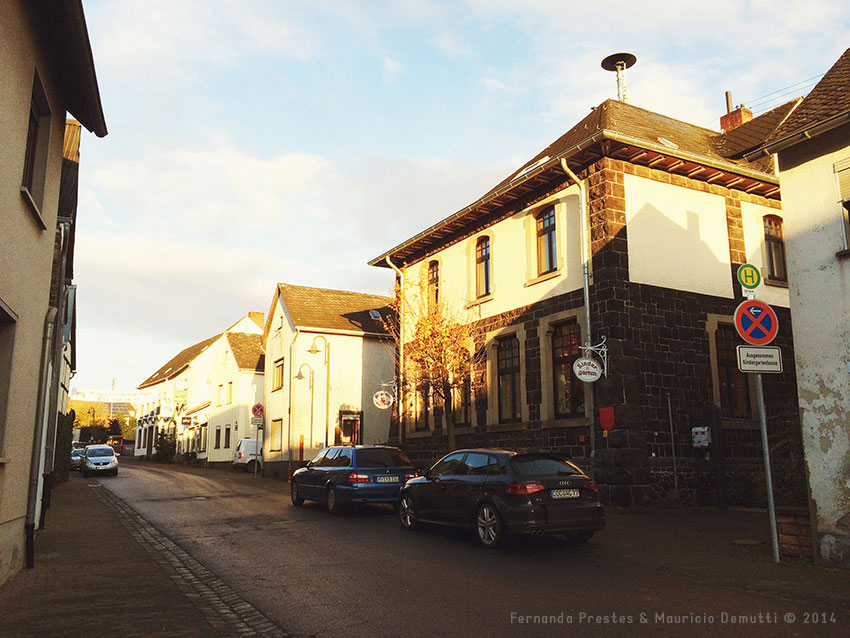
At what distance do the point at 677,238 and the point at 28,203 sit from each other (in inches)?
596

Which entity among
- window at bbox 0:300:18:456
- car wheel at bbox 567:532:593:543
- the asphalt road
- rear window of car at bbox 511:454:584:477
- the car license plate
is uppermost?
window at bbox 0:300:18:456

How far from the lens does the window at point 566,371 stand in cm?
1817

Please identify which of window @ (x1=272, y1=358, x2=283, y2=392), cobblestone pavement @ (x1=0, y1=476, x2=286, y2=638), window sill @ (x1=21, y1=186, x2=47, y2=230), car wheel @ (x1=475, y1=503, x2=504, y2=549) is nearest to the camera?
cobblestone pavement @ (x1=0, y1=476, x2=286, y2=638)

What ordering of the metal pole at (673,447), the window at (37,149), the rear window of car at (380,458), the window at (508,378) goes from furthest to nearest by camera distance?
1. the window at (508,378)
2. the metal pole at (673,447)
3. the rear window of car at (380,458)
4. the window at (37,149)

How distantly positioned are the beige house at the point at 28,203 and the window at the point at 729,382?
15.4 metres

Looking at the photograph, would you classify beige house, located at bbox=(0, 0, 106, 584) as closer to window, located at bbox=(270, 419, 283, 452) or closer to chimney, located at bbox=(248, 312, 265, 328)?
window, located at bbox=(270, 419, 283, 452)

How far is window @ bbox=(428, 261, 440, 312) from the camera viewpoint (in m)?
24.6

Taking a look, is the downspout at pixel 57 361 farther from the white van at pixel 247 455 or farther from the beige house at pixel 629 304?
the white van at pixel 247 455

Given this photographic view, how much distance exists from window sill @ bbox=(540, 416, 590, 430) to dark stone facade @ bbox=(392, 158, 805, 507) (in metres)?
0.07

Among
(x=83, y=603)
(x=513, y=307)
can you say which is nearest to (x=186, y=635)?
(x=83, y=603)

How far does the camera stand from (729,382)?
18828 millimetres

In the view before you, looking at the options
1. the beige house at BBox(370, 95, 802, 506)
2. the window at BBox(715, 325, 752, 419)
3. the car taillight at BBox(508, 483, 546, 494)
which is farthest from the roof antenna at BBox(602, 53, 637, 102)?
the car taillight at BBox(508, 483, 546, 494)

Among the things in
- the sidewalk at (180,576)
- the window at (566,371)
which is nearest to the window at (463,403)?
the window at (566,371)

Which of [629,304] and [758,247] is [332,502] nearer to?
[629,304]
